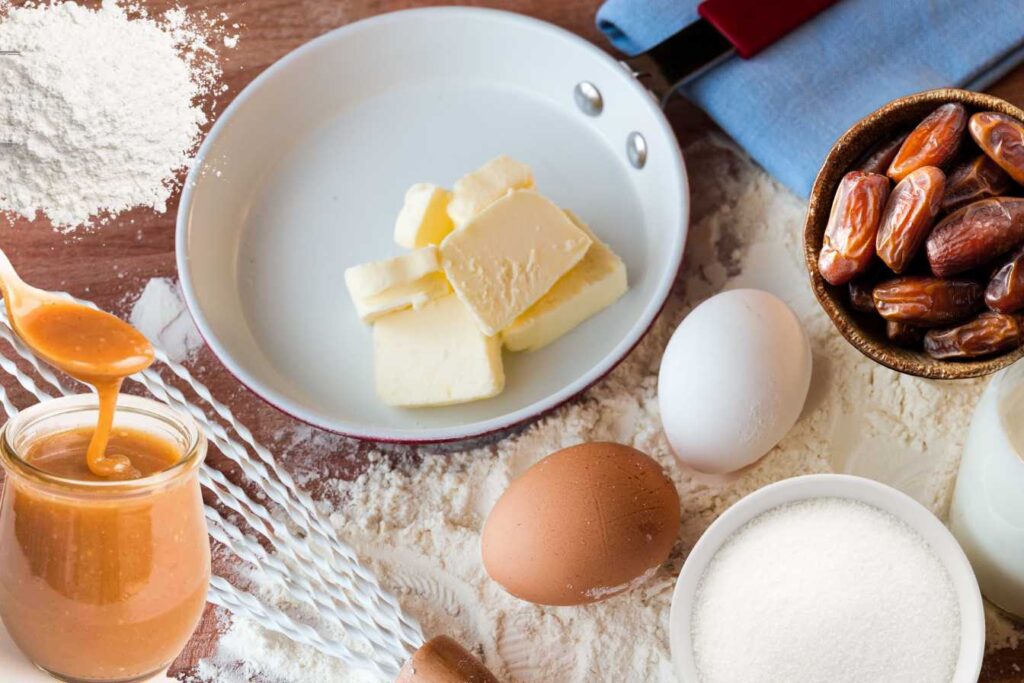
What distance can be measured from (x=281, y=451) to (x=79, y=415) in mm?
280

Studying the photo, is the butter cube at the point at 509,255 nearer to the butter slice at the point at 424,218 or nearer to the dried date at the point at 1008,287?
the butter slice at the point at 424,218

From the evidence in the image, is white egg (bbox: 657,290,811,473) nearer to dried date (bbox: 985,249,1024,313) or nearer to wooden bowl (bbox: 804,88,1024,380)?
wooden bowl (bbox: 804,88,1024,380)

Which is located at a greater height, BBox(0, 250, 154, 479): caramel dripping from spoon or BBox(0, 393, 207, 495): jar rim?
BBox(0, 250, 154, 479): caramel dripping from spoon

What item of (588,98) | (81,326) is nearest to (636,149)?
(588,98)

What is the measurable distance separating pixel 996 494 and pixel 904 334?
6.1 inches

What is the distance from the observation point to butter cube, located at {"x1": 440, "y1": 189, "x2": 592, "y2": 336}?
3.62ft

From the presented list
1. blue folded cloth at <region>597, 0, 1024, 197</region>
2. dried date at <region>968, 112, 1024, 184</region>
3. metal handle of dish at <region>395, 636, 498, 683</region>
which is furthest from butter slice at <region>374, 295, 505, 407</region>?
dried date at <region>968, 112, 1024, 184</region>

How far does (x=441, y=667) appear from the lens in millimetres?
914

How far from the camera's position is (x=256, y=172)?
4.18ft

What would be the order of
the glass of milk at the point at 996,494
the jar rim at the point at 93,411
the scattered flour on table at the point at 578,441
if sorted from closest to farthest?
the jar rim at the point at 93,411
the glass of milk at the point at 996,494
the scattered flour on table at the point at 578,441

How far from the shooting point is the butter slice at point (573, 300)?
1.13m

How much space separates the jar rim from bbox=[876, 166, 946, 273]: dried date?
0.59m

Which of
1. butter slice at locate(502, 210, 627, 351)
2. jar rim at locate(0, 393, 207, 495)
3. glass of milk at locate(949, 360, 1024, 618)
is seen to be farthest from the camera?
butter slice at locate(502, 210, 627, 351)

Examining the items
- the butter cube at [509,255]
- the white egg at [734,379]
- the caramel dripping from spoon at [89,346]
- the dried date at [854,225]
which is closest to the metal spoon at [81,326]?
the caramel dripping from spoon at [89,346]
